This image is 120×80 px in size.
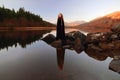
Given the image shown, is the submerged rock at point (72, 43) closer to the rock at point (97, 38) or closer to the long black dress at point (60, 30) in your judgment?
the long black dress at point (60, 30)

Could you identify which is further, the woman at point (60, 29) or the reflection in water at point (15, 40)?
the reflection in water at point (15, 40)

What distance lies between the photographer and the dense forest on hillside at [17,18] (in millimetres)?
102000

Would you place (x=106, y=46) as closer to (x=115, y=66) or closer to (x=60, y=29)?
(x=60, y=29)

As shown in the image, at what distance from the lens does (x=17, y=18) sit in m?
117

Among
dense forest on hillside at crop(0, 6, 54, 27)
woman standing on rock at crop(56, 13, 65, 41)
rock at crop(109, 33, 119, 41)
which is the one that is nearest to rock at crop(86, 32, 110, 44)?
rock at crop(109, 33, 119, 41)

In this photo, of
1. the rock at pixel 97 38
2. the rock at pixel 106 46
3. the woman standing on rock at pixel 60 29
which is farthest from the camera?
the woman standing on rock at pixel 60 29

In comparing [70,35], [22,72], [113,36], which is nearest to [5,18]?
[70,35]

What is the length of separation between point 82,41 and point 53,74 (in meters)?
15.4

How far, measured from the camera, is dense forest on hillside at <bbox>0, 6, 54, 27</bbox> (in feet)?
335

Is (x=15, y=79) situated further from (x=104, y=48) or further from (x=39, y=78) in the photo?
(x=104, y=48)

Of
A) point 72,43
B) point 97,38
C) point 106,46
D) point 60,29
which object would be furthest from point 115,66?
point 60,29

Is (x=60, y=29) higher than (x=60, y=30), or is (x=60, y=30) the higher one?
(x=60, y=29)

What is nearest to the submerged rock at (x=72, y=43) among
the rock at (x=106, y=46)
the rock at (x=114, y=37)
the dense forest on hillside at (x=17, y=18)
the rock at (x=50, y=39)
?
the rock at (x=106, y=46)

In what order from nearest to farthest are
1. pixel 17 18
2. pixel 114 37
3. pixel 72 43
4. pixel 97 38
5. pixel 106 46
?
pixel 106 46
pixel 114 37
pixel 97 38
pixel 72 43
pixel 17 18
